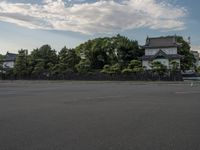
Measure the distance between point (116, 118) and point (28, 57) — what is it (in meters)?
58.0

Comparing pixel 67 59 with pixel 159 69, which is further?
pixel 67 59

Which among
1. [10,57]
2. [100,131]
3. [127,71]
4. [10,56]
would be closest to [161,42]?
[127,71]

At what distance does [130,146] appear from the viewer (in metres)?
5.17

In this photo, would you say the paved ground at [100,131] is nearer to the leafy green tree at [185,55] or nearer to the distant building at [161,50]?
the distant building at [161,50]

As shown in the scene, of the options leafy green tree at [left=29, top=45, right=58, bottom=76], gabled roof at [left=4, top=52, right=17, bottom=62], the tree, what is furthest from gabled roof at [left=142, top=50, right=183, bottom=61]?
gabled roof at [left=4, top=52, right=17, bottom=62]

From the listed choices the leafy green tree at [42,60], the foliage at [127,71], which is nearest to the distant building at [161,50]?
the foliage at [127,71]

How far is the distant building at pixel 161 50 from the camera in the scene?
197ft

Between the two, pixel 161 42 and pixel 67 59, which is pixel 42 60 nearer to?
pixel 67 59

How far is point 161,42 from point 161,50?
3580 mm

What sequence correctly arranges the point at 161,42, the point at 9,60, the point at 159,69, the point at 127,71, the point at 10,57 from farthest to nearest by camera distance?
1. the point at 10,57
2. the point at 9,60
3. the point at 161,42
4. the point at 127,71
5. the point at 159,69

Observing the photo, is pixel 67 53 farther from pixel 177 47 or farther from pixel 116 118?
pixel 116 118

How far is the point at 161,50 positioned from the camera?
61.4 metres

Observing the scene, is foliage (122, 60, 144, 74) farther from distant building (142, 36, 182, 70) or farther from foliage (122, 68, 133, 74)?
distant building (142, 36, 182, 70)

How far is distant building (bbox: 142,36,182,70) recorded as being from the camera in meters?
60.0
